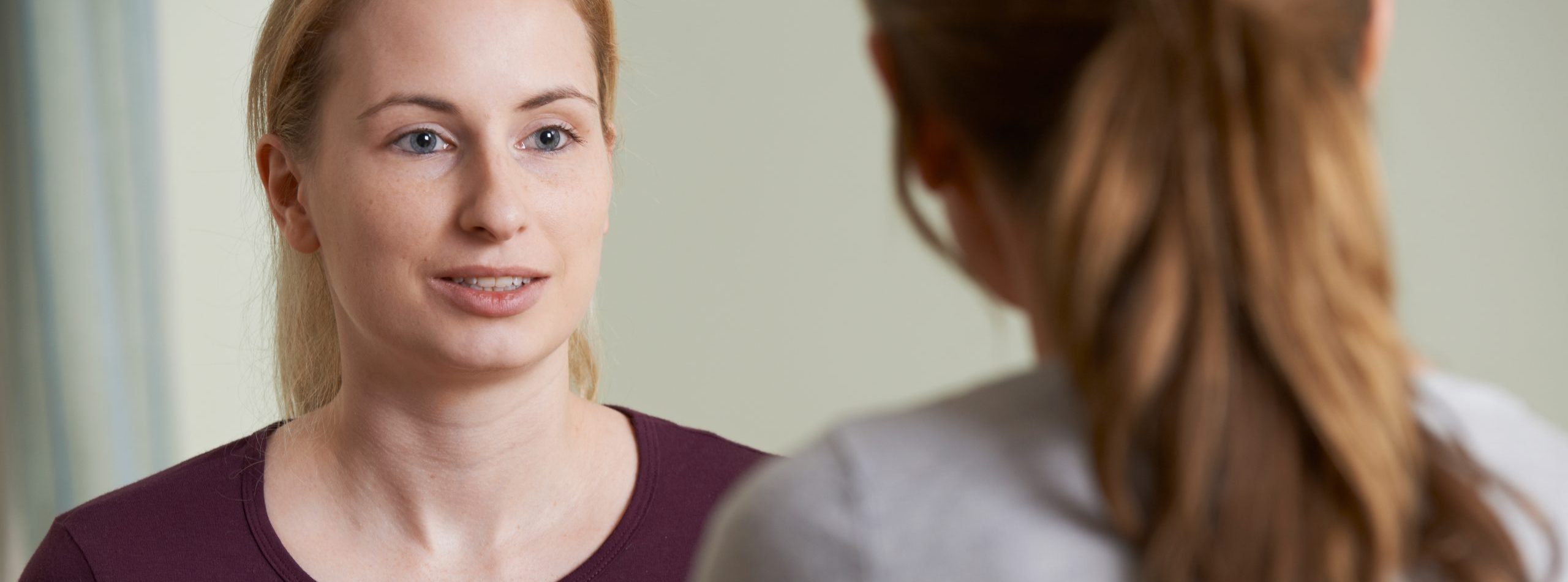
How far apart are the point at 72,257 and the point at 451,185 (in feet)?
5.71

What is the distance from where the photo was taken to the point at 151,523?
1473 millimetres

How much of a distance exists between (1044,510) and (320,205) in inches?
39.3

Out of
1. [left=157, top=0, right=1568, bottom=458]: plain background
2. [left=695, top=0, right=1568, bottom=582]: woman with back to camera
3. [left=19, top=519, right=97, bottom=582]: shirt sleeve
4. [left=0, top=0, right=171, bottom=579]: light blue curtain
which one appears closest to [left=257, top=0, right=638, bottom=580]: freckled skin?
[left=19, top=519, right=97, bottom=582]: shirt sleeve

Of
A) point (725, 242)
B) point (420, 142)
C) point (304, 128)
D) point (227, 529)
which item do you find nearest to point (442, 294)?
point (420, 142)

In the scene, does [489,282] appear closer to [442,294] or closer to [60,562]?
[442,294]

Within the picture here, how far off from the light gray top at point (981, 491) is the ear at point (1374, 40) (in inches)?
6.0

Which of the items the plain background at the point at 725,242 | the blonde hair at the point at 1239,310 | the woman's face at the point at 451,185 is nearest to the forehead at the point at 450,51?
the woman's face at the point at 451,185

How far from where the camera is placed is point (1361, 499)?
0.59m

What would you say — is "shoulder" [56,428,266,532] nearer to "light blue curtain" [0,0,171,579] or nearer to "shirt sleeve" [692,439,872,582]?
"shirt sleeve" [692,439,872,582]

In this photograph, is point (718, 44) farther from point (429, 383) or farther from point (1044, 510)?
point (1044, 510)

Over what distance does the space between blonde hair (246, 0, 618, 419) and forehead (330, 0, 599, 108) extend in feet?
0.15

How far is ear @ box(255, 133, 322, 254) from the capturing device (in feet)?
4.83

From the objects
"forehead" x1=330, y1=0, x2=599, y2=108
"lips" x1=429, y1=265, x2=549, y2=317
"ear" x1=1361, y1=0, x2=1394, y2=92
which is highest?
"ear" x1=1361, y1=0, x2=1394, y2=92

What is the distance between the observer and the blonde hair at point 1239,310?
597 millimetres
